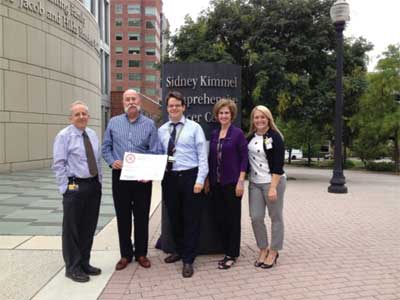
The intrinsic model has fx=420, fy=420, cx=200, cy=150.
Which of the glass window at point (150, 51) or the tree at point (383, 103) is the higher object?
the glass window at point (150, 51)

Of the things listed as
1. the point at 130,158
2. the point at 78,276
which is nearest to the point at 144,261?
the point at 78,276

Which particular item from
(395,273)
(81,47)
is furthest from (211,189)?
(81,47)

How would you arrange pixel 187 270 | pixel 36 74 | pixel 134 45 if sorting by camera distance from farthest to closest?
pixel 134 45 < pixel 36 74 < pixel 187 270

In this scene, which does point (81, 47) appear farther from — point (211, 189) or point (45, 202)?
point (211, 189)

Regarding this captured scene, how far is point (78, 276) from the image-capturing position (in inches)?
169

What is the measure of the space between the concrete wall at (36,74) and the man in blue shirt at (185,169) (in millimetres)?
11351

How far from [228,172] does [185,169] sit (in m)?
0.49

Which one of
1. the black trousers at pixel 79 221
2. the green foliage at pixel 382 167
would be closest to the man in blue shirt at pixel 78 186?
the black trousers at pixel 79 221

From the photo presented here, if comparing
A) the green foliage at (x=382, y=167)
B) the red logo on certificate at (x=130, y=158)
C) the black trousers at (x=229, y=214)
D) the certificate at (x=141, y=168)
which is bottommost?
the green foliage at (x=382, y=167)

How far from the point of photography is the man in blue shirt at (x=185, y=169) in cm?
456

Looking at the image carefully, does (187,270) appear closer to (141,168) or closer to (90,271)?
(90,271)

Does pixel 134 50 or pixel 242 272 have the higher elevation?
pixel 134 50

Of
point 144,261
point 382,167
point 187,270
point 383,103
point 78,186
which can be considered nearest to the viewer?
point 78,186

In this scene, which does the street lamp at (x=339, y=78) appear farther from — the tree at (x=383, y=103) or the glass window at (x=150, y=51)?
the glass window at (x=150, y=51)
